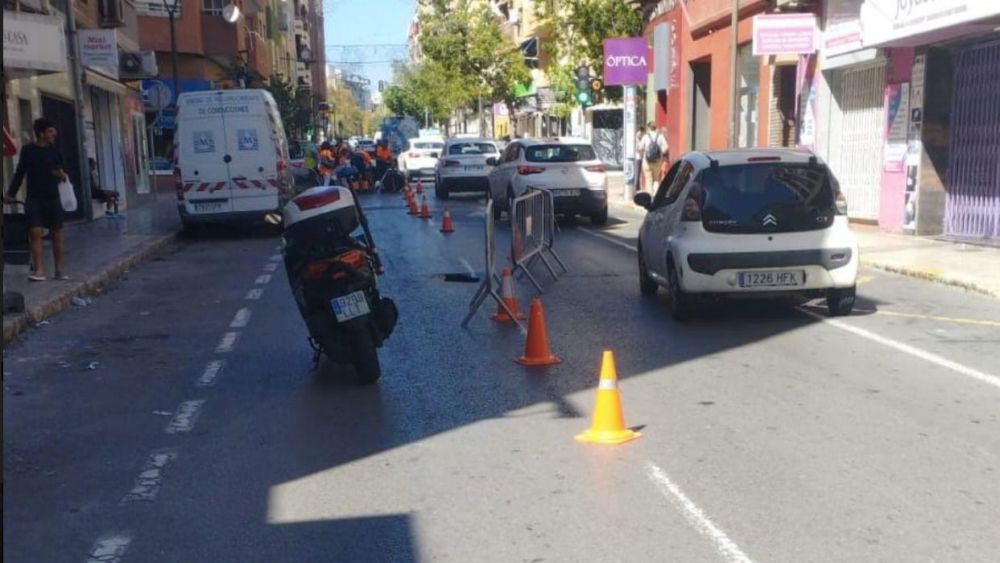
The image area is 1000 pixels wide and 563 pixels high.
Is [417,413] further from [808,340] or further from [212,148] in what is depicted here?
[212,148]

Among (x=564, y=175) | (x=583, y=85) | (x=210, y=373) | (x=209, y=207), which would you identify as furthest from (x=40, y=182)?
(x=583, y=85)

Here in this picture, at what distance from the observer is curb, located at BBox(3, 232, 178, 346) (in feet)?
33.4

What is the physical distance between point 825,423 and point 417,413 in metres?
2.62

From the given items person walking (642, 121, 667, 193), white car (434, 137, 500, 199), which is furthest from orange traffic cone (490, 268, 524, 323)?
white car (434, 137, 500, 199)

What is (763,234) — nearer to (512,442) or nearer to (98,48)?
(512,442)

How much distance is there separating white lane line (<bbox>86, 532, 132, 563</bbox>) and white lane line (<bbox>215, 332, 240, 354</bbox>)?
4.50m

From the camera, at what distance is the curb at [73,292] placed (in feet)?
33.4

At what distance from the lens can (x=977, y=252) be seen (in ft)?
48.5

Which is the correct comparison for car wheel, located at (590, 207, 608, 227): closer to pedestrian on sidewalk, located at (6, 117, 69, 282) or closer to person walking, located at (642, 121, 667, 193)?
person walking, located at (642, 121, 667, 193)

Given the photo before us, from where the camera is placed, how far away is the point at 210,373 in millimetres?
8375

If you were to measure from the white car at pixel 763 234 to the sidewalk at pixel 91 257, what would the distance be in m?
6.54

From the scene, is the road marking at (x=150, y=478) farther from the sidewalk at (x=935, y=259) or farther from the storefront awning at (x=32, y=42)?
the storefront awning at (x=32, y=42)

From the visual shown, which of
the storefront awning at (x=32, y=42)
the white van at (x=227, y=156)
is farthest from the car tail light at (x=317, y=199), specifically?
the white van at (x=227, y=156)

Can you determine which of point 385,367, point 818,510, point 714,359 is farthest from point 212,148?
point 818,510
